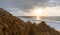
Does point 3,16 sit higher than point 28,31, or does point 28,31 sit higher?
point 3,16

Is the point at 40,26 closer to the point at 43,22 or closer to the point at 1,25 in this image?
the point at 43,22

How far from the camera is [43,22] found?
21.0 meters

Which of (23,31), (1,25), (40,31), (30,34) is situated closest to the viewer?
(1,25)

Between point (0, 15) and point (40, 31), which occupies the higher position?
point (0, 15)

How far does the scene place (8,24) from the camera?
16.7 meters

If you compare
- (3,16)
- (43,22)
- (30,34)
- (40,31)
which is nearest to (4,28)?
(3,16)

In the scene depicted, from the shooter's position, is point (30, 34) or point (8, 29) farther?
point (30, 34)

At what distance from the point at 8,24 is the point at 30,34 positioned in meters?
2.55

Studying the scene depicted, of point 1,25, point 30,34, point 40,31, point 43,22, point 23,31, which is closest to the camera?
point 1,25

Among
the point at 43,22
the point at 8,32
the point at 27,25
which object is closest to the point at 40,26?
the point at 43,22

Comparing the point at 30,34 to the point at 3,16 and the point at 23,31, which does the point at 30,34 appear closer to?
the point at 23,31

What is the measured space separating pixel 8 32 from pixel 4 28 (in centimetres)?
50

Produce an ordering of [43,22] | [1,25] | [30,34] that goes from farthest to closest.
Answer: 1. [43,22]
2. [30,34]
3. [1,25]

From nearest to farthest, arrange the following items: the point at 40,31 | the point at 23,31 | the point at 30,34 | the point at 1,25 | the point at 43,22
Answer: the point at 1,25, the point at 23,31, the point at 30,34, the point at 40,31, the point at 43,22
